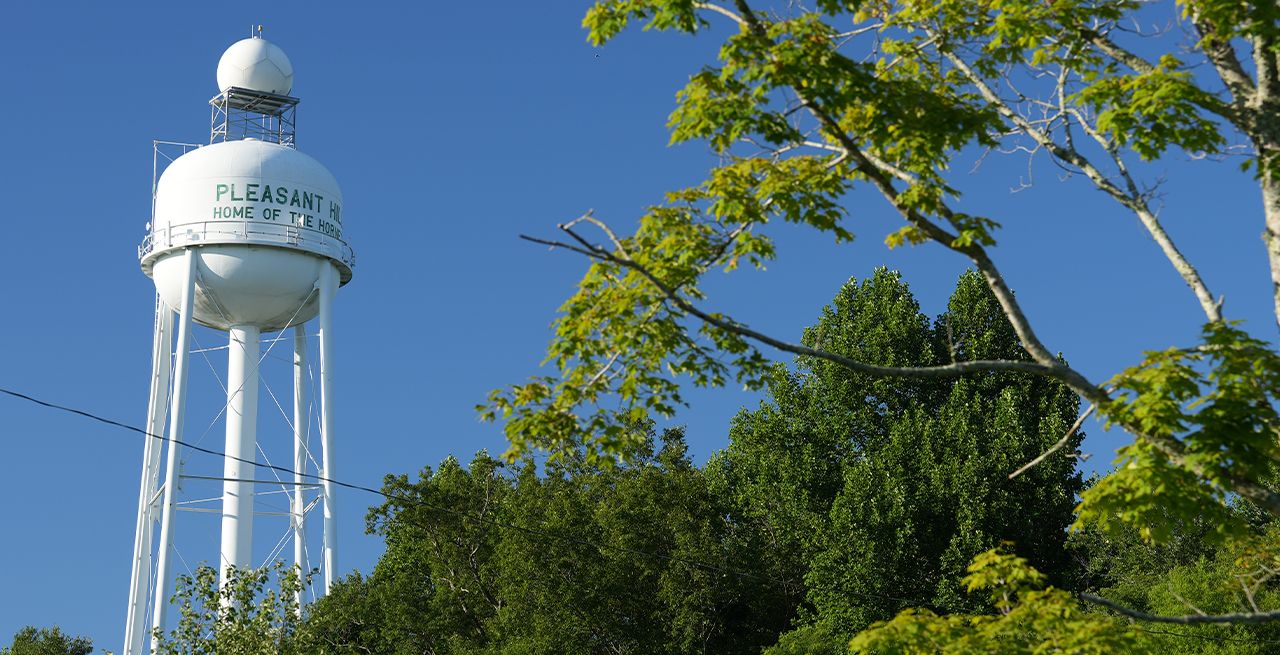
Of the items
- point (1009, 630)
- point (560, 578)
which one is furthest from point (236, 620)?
point (1009, 630)

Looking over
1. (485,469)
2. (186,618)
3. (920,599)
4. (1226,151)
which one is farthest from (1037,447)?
(1226,151)

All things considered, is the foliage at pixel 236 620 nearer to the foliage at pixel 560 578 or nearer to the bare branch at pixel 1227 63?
the foliage at pixel 560 578

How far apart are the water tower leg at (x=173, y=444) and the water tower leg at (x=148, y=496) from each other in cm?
107

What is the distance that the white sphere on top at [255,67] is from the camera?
39344 millimetres

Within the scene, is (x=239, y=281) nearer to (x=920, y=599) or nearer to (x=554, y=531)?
(x=554, y=531)

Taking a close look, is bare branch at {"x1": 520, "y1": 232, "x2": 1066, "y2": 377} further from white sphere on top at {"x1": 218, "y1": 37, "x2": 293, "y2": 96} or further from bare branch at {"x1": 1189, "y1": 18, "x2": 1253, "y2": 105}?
white sphere on top at {"x1": 218, "y1": 37, "x2": 293, "y2": 96}

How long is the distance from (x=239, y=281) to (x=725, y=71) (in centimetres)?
2655

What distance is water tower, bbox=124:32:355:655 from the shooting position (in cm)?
3594

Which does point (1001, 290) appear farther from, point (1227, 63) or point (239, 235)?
point (239, 235)

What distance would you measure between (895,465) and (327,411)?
42.7 feet

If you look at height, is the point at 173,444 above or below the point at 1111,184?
above

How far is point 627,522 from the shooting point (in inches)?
1373

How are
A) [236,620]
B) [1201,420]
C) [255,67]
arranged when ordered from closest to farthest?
[1201,420], [236,620], [255,67]

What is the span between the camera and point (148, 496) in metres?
36.4
